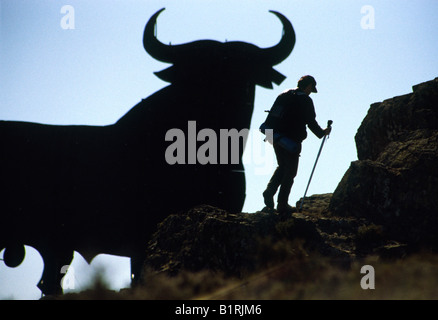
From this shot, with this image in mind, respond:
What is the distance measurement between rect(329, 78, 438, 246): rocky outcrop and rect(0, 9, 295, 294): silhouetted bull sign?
1.41 m

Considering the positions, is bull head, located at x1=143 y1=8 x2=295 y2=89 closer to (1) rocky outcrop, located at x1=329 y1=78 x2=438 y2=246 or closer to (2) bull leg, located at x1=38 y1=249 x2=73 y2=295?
(1) rocky outcrop, located at x1=329 y1=78 x2=438 y2=246

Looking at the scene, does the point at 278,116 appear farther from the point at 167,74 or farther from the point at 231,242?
the point at 167,74

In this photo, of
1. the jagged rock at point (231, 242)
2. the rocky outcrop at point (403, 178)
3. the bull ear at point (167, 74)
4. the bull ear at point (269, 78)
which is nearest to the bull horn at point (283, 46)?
the bull ear at point (269, 78)

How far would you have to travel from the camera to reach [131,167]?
6.80m

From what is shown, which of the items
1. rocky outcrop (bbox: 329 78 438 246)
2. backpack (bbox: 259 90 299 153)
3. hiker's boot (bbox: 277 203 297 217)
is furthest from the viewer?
rocky outcrop (bbox: 329 78 438 246)

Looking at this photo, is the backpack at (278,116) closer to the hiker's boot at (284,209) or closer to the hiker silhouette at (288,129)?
the hiker silhouette at (288,129)

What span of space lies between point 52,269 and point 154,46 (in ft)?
10.8

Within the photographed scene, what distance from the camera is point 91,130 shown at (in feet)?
22.7

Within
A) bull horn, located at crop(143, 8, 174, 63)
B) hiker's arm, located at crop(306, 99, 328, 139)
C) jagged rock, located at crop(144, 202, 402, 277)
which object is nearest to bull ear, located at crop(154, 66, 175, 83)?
bull horn, located at crop(143, 8, 174, 63)

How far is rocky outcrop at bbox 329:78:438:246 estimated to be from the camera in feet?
19.5
